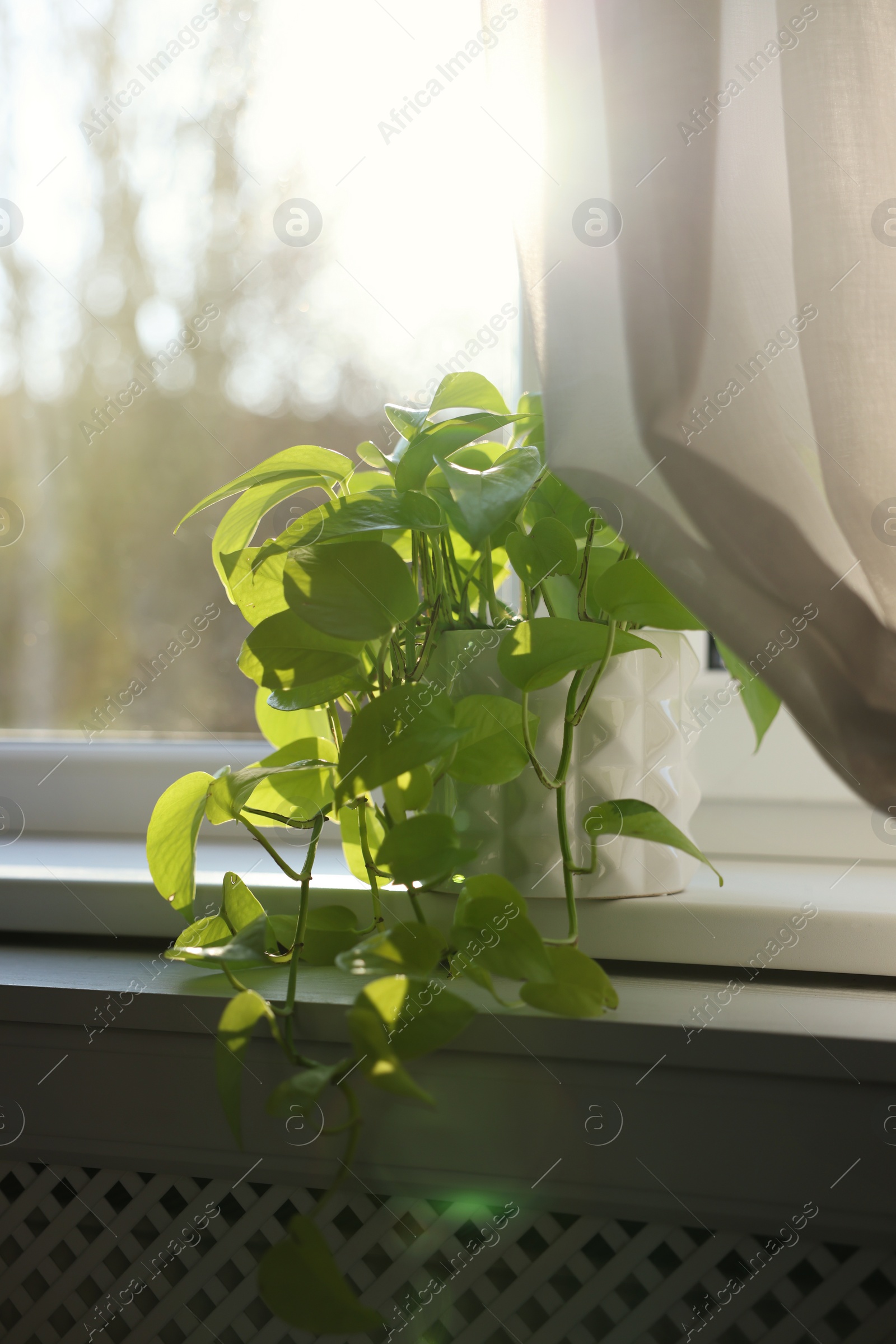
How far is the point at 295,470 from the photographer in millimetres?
555

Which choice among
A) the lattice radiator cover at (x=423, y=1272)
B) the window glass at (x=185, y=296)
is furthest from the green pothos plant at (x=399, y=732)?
the window glass at (x=185, y=296)

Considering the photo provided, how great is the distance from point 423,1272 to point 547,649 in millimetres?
398

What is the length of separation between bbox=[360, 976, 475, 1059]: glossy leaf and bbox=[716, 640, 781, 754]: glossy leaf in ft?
0.95

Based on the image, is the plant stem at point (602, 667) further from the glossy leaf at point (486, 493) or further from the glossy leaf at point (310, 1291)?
the glossy leaf at point (310, 1291)

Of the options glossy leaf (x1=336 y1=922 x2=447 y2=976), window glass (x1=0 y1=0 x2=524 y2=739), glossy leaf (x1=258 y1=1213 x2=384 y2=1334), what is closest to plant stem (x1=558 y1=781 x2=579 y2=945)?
glossy leaf (x1=336 y1=922 x2=447 y2=976)

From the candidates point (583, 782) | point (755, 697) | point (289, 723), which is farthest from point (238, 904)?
point (755, 697)

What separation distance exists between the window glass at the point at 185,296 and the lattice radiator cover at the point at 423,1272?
589mm

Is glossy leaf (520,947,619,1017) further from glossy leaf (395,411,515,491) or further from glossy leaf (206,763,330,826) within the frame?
glossy leaf (395,411,515,491)

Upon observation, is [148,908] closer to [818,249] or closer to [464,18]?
[818,249]

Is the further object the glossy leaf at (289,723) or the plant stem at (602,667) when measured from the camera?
the glossy leaf at (289,723)

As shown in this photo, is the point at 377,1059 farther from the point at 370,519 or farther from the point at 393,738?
the point at 370,519

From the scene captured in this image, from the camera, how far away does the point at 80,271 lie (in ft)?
3.55

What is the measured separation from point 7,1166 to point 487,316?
90 cm

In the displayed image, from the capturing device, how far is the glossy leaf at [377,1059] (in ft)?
1.12
